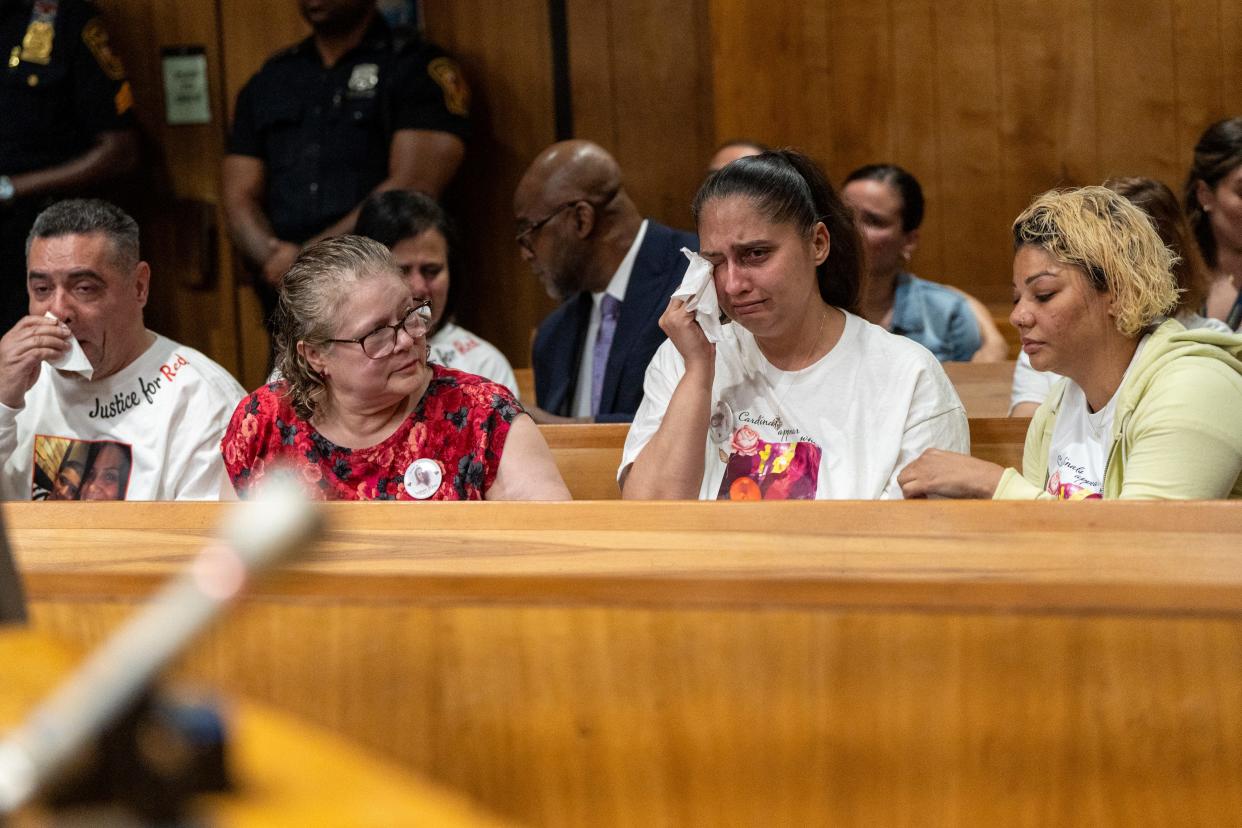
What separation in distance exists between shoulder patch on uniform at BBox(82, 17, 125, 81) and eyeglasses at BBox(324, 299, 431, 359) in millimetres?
2480

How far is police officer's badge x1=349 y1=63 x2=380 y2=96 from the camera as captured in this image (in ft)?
14.6

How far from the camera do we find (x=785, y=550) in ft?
4.97

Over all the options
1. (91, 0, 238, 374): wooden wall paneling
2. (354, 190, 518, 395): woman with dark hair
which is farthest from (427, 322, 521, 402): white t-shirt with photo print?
(91, 0, 238, 374): wooden wall paneling

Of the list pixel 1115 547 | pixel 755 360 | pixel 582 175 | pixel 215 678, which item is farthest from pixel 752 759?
pixel 582 175

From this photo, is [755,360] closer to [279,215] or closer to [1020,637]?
[1020,637]

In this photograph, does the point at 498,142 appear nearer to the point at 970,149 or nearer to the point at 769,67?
the point at 769,67

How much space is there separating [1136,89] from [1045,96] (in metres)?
0.26

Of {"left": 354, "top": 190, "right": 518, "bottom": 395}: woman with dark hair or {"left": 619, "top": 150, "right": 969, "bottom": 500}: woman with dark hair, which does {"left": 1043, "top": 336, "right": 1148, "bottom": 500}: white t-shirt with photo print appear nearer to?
{"left": 619, "top": 150, "right": 969, "bottom": 500}: woman with dark hair

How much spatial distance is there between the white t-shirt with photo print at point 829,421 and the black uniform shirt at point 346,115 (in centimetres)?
215

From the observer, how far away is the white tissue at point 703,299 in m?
2.50

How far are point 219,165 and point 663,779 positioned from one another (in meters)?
3.94

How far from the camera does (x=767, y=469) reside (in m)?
2.47

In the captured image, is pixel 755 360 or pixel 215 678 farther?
pixel 755 360

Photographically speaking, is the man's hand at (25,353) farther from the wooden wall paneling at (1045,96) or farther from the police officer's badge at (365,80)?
the wooden wall paneling at (1045,96)
